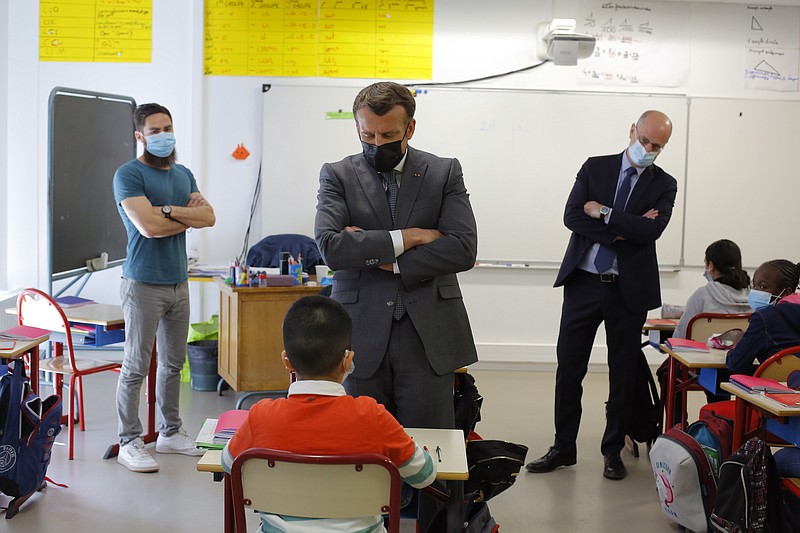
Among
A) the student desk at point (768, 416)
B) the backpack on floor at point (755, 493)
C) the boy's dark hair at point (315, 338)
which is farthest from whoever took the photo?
the backpack on floor at point (755, 493)

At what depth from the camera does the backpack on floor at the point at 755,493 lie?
2848mm

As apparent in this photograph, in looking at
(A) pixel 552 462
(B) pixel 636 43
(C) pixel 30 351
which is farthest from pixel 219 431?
(B) pixel 636 43

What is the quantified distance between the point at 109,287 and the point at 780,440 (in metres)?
5.02

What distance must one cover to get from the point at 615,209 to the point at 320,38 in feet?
11.0

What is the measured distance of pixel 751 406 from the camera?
3086 mm

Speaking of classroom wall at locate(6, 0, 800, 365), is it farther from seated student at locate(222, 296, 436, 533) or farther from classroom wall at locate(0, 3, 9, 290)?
seated student at locate(222, 296, 436, 533)

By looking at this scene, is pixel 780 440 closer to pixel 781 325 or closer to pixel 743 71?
pixel 781 325

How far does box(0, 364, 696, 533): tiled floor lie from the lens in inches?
135

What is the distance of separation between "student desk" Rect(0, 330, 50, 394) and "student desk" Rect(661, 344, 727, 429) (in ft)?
9.10

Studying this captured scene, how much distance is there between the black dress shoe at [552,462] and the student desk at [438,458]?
1.91 meters

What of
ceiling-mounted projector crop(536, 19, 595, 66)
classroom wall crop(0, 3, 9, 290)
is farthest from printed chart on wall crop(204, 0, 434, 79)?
classroom wall crop(0, 3, 9, 290)

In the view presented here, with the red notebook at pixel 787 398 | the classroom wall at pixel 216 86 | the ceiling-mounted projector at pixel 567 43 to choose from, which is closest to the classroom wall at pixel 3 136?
the classroom wall at pixel 216 86

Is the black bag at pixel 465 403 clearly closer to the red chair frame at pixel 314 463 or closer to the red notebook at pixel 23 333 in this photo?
the red chair frame at pixel 314 463

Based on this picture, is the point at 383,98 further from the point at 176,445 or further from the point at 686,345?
the point at 176,445
